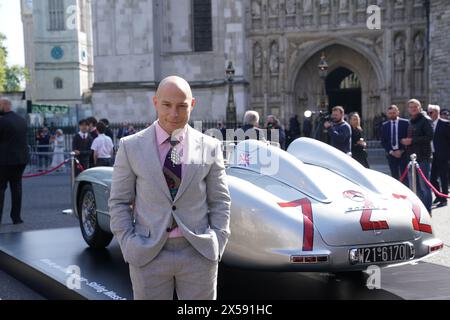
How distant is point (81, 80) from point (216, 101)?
42983mm

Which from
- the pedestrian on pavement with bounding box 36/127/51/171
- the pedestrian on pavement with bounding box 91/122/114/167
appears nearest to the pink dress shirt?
the pedestrian on pavement with bounding box 91/122/114/167

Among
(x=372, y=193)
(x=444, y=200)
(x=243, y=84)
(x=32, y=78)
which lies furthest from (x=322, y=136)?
(x=32, y=78)

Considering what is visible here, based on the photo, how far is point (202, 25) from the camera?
91.0ft

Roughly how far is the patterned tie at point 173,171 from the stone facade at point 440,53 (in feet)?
74.3

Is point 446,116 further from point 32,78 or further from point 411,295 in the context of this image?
point 32,78

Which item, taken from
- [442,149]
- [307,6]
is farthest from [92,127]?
[307,6]

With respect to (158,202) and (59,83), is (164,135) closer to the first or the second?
(158,202)

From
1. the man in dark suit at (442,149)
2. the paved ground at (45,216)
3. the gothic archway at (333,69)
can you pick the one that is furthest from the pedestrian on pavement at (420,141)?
the gothic archway at (333,69)

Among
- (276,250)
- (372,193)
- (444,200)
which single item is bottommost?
(444,200)

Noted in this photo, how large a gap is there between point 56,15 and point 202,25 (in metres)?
41.5

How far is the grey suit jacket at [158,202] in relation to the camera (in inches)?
114

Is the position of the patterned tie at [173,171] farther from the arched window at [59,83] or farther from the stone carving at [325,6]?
the arched window at [59,83]

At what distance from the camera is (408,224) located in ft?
16.0

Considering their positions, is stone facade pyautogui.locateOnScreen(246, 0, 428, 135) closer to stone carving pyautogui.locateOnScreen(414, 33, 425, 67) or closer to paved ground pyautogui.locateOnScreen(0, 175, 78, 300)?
stone carving pyautogui.locateOnScreen(414, 33, 425, 67)
